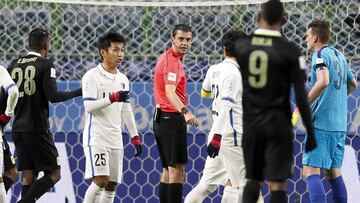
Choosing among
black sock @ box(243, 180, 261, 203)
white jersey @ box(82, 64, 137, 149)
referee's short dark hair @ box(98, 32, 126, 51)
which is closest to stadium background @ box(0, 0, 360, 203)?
referee's short dark hair @ box(98, 32, 126, 51)

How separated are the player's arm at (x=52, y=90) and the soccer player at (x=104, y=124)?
113 millimetres

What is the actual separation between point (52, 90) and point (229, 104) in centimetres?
151

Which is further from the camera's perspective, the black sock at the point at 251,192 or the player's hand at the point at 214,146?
the player's hand at the point at 214,146

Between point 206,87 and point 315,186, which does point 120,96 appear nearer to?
point 206,87

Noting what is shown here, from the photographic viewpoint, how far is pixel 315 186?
27.0 feet

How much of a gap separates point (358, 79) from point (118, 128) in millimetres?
2073

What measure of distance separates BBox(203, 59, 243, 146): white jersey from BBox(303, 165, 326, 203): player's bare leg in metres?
0.61

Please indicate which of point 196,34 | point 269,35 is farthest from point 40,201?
point 269,35

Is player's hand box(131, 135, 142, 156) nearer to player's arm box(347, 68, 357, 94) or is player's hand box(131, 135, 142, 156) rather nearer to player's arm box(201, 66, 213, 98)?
player's arm box(201, 66, 213, 98)

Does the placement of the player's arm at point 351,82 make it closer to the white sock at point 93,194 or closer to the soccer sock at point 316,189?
the soccer sock at point 316,189

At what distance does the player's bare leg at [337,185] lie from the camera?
8.36 metres

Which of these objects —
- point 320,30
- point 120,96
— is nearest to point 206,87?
point 120,96

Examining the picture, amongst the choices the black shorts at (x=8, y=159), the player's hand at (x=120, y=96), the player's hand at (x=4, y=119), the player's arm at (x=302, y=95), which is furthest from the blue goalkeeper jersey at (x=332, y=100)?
the black shorts at (x=8, y=159)

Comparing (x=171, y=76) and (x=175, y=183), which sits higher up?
(x=171, y=76)
